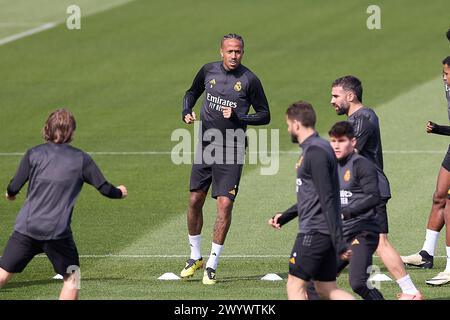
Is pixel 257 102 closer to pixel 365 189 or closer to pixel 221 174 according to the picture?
pixel 221 174

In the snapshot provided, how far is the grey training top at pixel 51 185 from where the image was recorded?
11695mm

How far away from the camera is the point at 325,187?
11023 mm

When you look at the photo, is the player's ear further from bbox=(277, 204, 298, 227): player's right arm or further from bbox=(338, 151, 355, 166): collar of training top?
bbox=(277, 204, 298, 227): player's right arm

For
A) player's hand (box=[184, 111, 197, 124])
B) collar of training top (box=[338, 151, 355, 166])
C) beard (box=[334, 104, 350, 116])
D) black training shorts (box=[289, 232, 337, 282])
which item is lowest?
black training shorts (box=[289, 232, 337, 282])

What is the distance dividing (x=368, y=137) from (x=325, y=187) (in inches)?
98.0

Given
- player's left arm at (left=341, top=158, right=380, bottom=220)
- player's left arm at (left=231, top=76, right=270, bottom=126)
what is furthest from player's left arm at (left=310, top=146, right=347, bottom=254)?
player's left arm at (left=231, top=76, right=270, bottom=126)

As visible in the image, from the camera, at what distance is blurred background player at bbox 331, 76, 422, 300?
1316cm

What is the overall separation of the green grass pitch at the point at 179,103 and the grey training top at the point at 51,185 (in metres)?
1.99

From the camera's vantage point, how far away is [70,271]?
1178 centimetres

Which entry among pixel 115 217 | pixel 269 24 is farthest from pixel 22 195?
pixel 269 24

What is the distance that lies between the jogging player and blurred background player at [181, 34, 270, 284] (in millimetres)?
3818

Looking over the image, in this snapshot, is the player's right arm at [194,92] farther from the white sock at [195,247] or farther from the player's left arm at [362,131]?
the player's left arm at [362,131]

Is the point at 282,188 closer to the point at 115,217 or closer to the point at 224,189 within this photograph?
the point at 115,217
